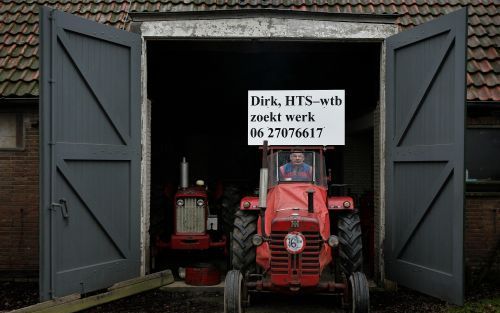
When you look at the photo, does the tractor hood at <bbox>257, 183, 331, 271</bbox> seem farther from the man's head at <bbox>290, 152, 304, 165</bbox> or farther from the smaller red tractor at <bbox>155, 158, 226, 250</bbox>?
the smaller red tractor at <bbox>155, 158, 226, 250</bbox>

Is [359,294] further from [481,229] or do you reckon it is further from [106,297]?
[481,229]

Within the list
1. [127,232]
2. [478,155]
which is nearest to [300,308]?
[127,232]

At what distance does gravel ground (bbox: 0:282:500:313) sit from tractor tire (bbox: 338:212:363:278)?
589 millimetres

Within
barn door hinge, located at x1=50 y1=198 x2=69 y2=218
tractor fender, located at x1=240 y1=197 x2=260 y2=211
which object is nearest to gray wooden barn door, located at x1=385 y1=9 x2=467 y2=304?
tractor fender, located at x1=240 y1=197 x2=260 y2=211

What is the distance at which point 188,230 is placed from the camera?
9.64m

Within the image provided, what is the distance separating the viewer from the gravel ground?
736cm

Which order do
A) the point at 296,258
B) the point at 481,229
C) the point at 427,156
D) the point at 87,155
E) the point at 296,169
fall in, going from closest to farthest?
the point at 296,258 → the point at 87,155 → the point at 427,156 → the point at 296,169 → the point at 481,229

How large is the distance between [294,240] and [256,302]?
169 cm

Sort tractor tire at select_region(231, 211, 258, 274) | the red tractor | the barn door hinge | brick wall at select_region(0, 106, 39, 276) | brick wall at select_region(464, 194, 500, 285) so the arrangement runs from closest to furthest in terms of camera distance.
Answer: the red tractor, the barn door hinge, tractor tire at select_region(231, 211, 258, 274), brick wall at select_region(464, 194, 500, 285), brick wall at select_region(0, 106, 39, 276)

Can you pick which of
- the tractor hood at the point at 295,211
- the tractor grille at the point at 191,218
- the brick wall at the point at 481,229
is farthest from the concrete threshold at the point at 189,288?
the brick wall at the point at 481,229

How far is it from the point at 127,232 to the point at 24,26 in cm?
470

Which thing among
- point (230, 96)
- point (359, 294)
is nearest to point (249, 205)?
point (359, 294)

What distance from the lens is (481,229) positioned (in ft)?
30.4

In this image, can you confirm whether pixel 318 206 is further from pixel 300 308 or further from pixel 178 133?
pixel 178 133
